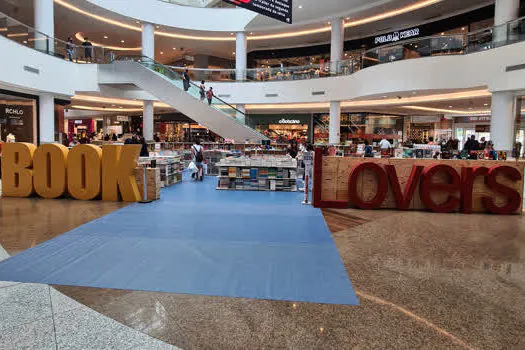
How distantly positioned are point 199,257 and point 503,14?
16.4m

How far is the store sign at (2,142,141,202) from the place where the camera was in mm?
8906

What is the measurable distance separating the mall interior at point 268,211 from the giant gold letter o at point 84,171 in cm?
5

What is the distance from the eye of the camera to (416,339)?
9.80 ft

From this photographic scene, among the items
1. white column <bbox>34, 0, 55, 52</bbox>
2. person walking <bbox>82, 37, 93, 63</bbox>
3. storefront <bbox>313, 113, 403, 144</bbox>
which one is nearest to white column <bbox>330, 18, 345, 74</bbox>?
storefront <bbox>313, 113, 403, 144</bbox>

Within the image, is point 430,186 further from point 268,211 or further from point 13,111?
point 13,111

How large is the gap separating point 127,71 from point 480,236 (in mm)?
19121

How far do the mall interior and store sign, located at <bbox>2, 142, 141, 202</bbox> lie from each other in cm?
4

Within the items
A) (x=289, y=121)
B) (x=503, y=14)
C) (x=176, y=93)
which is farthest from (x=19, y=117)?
(x=503, y=14)

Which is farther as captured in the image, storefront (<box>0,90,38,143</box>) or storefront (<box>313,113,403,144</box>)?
storefront (<box>313,113,403,144</box>)

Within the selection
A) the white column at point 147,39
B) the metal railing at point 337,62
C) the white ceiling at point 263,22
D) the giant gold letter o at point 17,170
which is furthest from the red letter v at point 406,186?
the white column at point 147,39

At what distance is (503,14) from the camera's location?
48.3 feet

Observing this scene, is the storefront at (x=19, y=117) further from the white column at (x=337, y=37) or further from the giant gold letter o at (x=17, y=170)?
the white column at (x=337, y=37)

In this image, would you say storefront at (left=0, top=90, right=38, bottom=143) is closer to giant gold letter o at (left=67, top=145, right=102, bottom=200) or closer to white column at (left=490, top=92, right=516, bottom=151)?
giant gold letter o at (left=67, top=145, right=102, bottom=200)

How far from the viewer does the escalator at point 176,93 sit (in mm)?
18703
